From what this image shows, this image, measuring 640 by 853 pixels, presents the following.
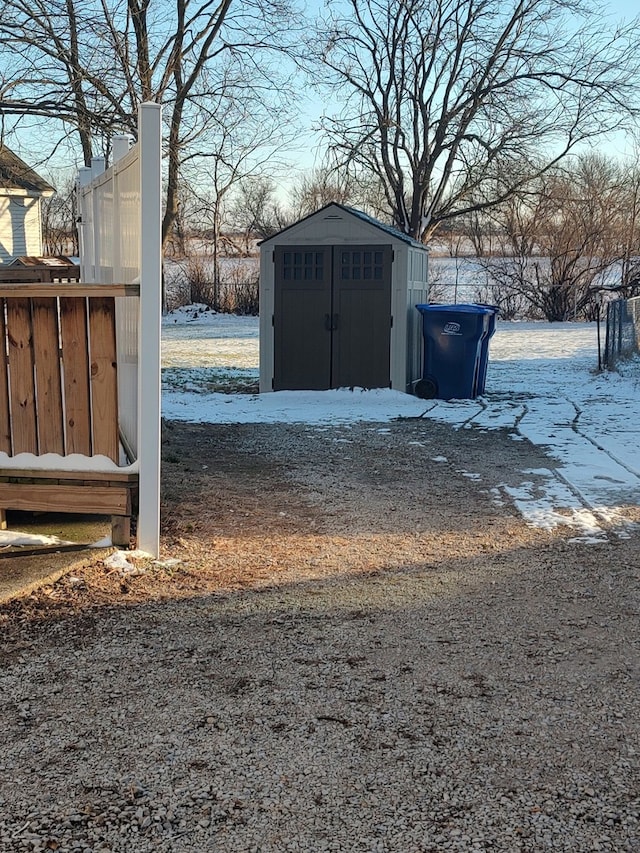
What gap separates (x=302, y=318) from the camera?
12.0m

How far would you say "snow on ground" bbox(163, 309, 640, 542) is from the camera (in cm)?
612

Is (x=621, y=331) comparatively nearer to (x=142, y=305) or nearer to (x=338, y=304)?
(x=338, y=304)

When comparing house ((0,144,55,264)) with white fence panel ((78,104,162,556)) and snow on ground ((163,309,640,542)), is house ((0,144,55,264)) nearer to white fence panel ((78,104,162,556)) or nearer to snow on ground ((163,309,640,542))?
snow on ground ((163,309,640,542))

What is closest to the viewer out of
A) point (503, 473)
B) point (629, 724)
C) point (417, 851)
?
point (417, 851)

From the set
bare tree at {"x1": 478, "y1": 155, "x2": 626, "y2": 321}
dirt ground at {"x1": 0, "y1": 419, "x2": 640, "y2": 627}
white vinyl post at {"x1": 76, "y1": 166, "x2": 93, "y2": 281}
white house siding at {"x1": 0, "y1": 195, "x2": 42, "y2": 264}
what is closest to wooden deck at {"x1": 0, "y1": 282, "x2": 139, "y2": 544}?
dirt ground at {"x1": 0, "y1": 419, "x2": 640, "y2": 627}

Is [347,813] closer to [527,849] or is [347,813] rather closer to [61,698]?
[527,849]

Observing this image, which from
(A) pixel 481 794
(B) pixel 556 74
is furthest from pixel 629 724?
(B) pixel 556 74

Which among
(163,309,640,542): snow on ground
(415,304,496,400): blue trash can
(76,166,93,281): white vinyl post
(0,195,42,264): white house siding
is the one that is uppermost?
(0,195,42,264): white house siding

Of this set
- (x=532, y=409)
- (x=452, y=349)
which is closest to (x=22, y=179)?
(x=452, y=349)

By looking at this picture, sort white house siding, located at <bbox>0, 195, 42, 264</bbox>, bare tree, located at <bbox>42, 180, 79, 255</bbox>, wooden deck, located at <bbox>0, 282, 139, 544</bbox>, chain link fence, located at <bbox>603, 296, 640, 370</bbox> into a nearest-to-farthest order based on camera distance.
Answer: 1. wooden deck, located at <bbox>0, 282, 139, 544</bbox>
2. chain link fence, located at <bbox>603, 296, 640, 370</bbox>
3. white house siding, located at <bbox>0, 195, 42, 264</bbox>
4. bare tree, located at <bbox>42, 180, 79, 255</bbox>

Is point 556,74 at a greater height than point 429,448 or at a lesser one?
greater

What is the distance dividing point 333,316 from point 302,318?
0.43m

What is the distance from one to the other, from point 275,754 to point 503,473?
4696mm

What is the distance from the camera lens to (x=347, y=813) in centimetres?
234
